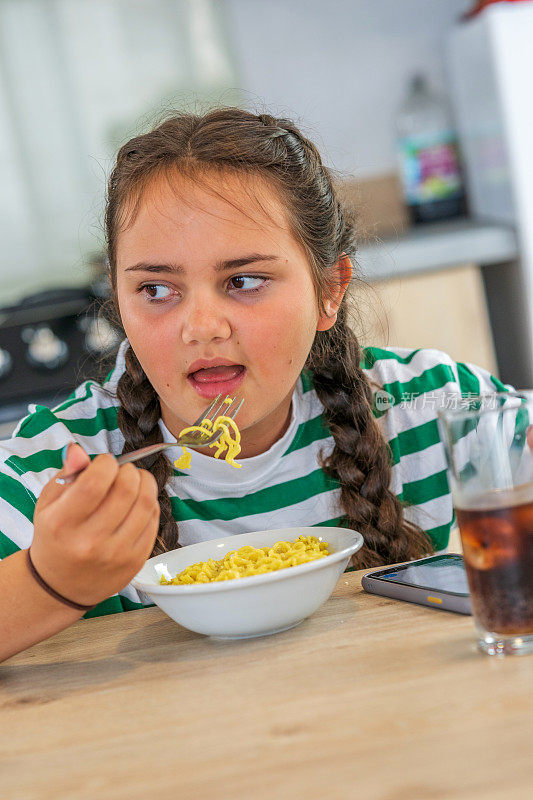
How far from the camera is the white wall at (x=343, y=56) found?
3.12 m

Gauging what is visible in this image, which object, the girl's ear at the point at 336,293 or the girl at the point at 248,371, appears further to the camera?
the girl's ear at the point at 336,293

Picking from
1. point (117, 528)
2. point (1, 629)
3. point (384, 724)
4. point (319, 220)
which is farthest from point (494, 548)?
point (319, 220)

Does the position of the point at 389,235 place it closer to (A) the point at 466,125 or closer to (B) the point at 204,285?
(A) the point at 466,125

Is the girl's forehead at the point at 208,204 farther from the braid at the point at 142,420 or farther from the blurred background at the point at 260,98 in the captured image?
the blurred background at the point at 260,98

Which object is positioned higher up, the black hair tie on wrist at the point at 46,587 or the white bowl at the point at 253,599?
the black hair tie on wrist at the point at 46,587

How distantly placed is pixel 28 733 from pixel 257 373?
53 cm

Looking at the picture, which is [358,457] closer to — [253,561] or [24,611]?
[253,561]

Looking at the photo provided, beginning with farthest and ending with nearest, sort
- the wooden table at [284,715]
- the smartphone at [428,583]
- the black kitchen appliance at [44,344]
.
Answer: the black kitchen appliance at [44,344] → the smartphone at [428,583] → the wooden table at [284,715]

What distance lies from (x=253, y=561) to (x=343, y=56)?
2.67 m

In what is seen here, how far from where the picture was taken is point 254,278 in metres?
1.07

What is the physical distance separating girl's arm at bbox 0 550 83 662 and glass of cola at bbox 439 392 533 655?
36 cm

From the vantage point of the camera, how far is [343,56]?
3158 mm

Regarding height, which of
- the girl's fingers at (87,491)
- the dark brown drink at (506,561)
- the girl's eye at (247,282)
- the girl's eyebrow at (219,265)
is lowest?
the dark brown drink at (506,561)

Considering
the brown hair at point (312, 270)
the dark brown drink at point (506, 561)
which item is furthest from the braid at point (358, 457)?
the dark brown drink at point (506, 561)
